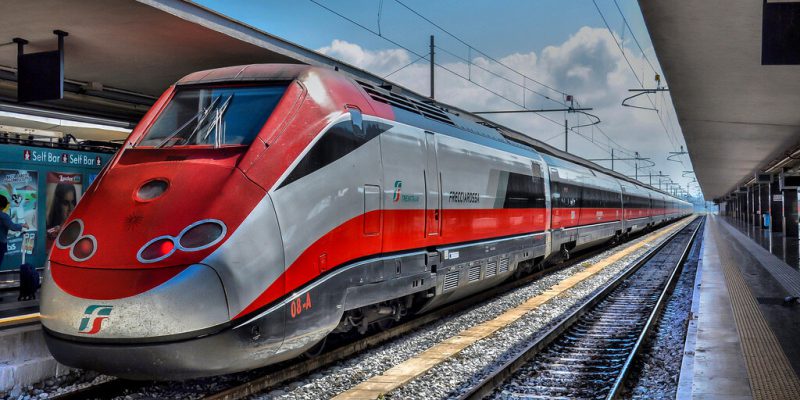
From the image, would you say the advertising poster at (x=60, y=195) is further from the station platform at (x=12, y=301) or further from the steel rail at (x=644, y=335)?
the steel rail at (x=644, y=335)

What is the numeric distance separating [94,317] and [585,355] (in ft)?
17.9

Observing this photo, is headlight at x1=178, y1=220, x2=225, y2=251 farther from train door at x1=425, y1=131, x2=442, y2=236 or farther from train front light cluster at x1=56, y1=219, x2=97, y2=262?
train door at x1=425, y1=131, x2=442, y2=236

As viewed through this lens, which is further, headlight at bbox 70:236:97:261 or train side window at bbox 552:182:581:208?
train side window at bbox 552:182:581:208

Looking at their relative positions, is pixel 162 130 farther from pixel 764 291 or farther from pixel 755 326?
pixel 764 291

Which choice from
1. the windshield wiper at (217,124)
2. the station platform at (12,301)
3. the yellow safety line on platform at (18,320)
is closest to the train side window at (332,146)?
the windshield wiper at (217,124)

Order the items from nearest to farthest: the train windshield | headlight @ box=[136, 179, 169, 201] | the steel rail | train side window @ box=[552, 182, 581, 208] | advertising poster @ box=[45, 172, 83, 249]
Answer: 1. headlight @ box=[136, 179, 169, 201]
2. the train windshield
3. the steel rail
4. advertising poster @ box=[45, 172, 83, 249]
5. train side window @ box=[552, 182, 581, 208]

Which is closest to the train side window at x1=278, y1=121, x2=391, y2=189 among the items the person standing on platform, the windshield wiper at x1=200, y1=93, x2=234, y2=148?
the windshield wiper at x1=200, y1=93, x2=234, y2=148

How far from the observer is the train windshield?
18.9 feet

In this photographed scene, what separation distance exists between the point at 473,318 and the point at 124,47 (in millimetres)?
6100

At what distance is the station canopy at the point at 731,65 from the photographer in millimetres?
5668

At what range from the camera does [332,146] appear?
6.02 m

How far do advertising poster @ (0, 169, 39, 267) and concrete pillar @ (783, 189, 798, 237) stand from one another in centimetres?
3314

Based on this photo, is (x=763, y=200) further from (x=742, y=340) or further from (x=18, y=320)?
(x=18, y=320)

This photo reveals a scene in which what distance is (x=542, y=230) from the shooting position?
13406 mm
